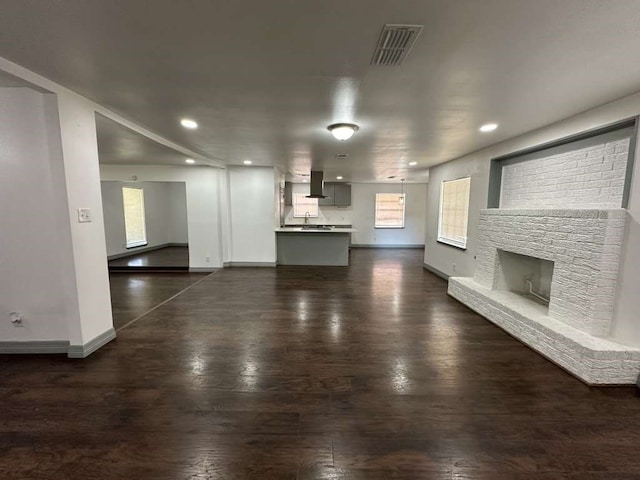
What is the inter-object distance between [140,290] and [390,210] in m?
7.88

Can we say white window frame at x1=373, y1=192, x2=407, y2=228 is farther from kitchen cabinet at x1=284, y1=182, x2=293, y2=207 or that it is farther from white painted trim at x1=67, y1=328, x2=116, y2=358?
white painted trim at x1=67, y1=328, x2=116, y2=358

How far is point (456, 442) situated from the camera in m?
1.70

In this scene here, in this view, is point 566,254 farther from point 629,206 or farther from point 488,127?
point 488,127

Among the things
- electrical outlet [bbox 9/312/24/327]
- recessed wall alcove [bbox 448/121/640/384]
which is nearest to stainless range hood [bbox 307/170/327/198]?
recessed wall alcove [bbox 448/121/640/384]

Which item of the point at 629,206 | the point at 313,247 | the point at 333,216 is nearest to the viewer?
the point at 629,206

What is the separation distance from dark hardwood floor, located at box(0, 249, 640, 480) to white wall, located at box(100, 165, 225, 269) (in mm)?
Result: 3152

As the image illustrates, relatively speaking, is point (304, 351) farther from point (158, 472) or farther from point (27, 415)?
point (27, 415)

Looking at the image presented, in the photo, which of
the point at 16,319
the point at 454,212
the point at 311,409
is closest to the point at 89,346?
the point at 16,319

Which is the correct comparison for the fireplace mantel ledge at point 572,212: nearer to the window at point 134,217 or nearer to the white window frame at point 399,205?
the white window frame at point 399,205

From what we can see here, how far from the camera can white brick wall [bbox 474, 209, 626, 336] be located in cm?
237

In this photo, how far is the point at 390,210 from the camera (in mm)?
9773

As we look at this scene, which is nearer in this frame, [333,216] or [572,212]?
[572,212]

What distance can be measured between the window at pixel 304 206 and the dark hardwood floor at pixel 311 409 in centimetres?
649

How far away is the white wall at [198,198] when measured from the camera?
20.2 ft
